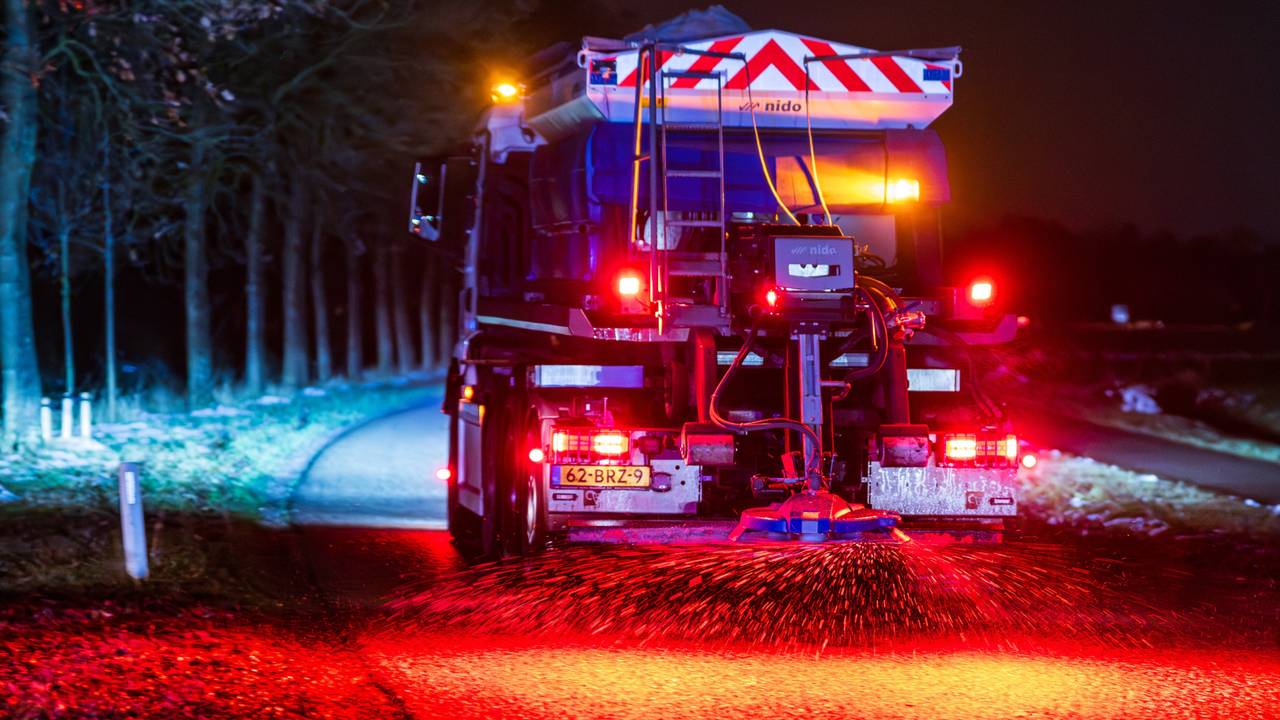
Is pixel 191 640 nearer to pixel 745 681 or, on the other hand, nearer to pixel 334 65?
pixel 745 681

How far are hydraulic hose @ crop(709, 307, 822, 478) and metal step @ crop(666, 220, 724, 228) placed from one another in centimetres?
61

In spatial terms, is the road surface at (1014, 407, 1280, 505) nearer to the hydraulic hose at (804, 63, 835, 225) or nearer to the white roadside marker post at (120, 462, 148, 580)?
the hydraulic hose at (804, 63, 835, 225)

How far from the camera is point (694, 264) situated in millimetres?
8773

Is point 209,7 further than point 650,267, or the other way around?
point 209,7

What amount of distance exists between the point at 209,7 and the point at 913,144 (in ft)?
32.7

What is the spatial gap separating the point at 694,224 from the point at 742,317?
653mm

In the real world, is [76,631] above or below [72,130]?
below

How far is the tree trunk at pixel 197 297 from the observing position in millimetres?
26547

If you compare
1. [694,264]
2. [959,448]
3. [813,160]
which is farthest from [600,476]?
[813,160]

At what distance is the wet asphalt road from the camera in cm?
631

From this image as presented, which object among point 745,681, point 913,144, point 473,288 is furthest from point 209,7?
point 745,681

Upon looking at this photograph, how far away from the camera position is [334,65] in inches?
978

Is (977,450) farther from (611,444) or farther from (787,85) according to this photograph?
(787,85)

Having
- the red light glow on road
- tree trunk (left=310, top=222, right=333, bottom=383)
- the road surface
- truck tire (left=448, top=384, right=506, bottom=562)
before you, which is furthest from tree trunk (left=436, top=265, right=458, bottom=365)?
the red light glow on road
